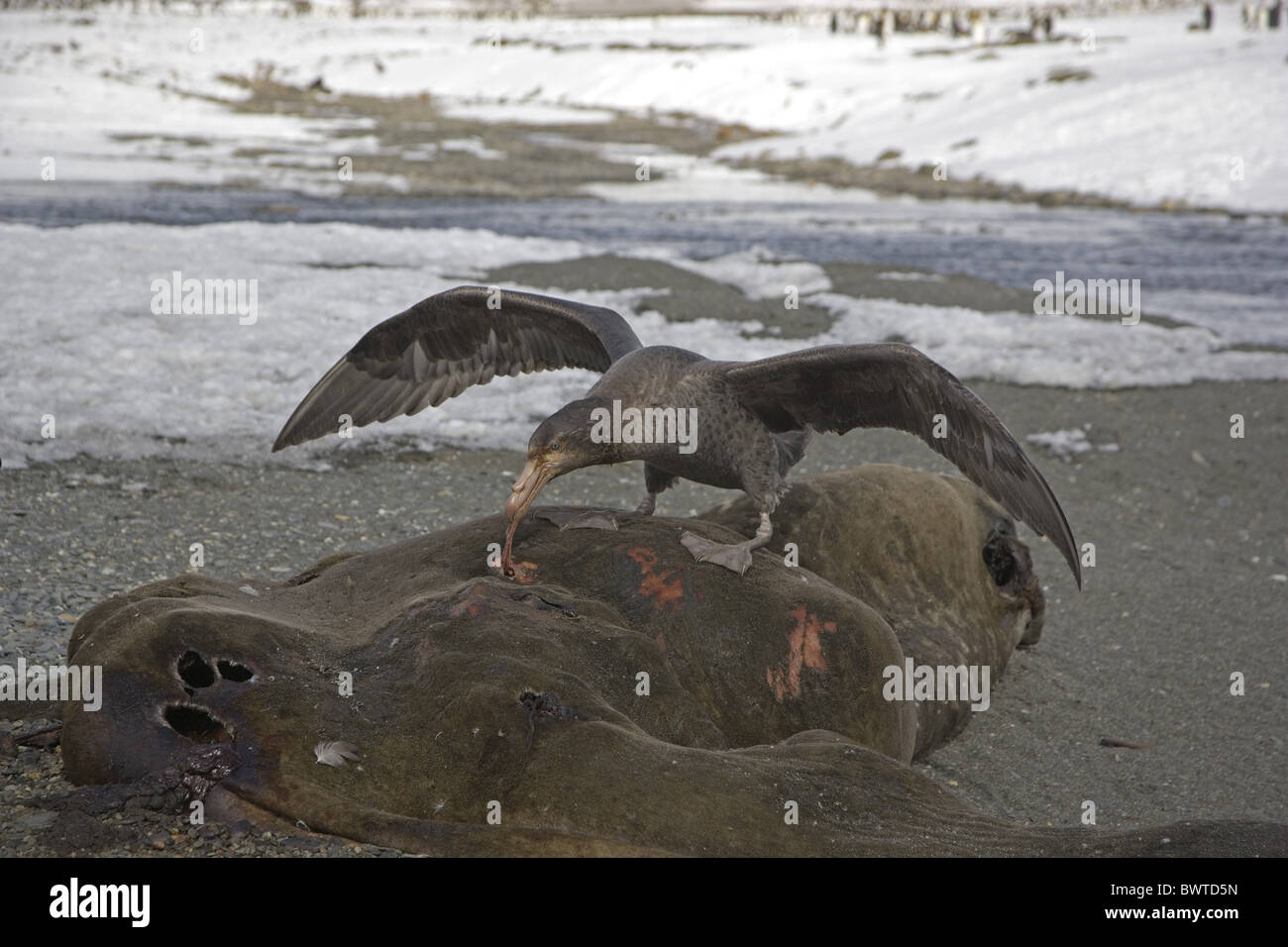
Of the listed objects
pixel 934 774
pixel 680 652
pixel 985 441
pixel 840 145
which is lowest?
pixel 934 774

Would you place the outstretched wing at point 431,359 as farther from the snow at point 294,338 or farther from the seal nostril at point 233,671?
the seal nostril at point 233,671

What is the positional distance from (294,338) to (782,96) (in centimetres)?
4010

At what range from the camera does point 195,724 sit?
3576 millimetres

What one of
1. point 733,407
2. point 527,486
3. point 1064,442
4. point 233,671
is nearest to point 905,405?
point 733,407

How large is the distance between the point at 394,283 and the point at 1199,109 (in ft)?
83.1

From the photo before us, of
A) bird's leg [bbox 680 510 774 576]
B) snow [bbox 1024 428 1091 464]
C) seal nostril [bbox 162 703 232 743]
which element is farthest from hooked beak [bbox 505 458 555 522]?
A: snow [bbox 1024 428 1091 464]

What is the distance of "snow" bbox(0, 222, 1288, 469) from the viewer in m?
9.26

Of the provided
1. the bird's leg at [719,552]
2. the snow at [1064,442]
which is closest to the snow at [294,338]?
the snow at [1064,442]

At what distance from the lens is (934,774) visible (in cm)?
574

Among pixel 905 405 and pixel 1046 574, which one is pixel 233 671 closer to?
pixel 905 405

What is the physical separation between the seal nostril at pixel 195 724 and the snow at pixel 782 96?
2453cm

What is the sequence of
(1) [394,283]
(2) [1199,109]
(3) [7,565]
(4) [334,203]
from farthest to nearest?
(2) [1199,109]
(4) [334,203]
(1) [394,283]
(3) [7,565]

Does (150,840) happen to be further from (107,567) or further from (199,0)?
(199,0)
